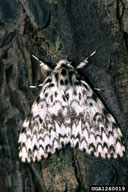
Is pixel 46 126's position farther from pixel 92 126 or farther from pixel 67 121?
pixel 92 126

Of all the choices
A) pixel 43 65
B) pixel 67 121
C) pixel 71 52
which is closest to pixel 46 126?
pixel 67 121

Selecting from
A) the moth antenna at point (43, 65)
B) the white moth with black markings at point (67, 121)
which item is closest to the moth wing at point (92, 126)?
the white moth with black markings at point (67, 121)

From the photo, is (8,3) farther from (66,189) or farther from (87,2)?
(66,189)

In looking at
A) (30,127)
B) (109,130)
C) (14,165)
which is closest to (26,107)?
(30,127)

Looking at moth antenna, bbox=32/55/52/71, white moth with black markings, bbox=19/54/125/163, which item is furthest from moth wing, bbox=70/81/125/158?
moth antenna, bbox=32/55/52/71

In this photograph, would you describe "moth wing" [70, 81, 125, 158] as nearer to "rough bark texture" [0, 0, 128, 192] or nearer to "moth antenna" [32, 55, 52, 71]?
"rough bark texture" [0, 0, 128, 192]

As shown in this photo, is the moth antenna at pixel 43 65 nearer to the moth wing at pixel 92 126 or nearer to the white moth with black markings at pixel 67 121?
the white moth with black markings at pixel 67 121
